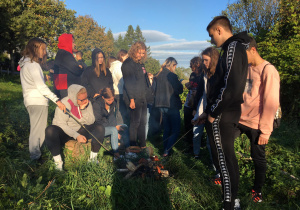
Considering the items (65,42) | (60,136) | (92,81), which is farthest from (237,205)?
(65,42)

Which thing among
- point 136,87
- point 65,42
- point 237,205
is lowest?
point 237,205

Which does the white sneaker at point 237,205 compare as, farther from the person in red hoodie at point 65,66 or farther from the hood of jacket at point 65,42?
the hood of jacket at point 65,42

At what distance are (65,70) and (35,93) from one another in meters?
1.44

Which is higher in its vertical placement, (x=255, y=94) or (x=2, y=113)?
(x=255, y=94)

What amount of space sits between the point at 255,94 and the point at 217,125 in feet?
2.63

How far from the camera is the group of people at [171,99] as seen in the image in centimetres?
225

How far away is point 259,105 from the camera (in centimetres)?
266

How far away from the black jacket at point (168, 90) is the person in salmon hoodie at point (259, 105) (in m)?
1.77

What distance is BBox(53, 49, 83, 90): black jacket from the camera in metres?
4.70

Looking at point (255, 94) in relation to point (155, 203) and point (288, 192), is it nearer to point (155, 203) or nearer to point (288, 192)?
point (288, 192)

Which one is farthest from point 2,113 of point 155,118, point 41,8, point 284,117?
point 41,8

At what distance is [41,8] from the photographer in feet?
78.6

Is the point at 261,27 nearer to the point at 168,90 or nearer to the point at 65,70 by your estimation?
the point at 168,90

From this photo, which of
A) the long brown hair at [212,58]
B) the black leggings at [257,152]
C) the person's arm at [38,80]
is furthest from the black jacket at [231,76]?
the person's arm at [38,80]
